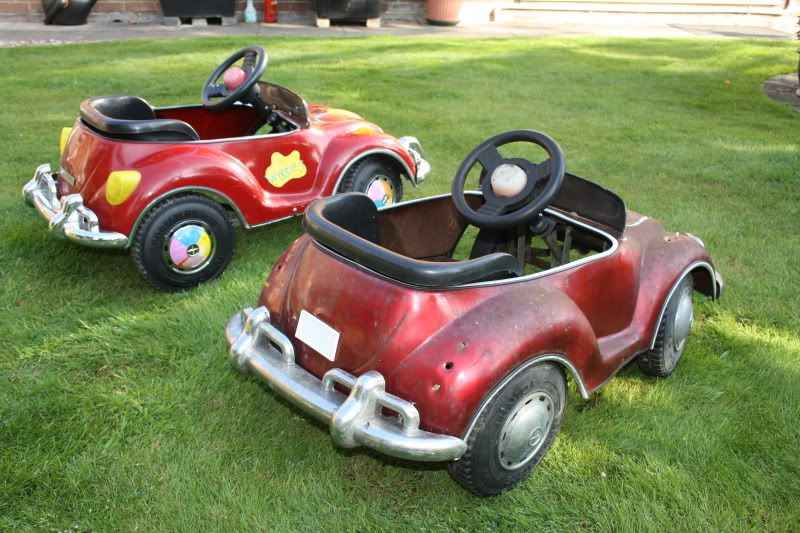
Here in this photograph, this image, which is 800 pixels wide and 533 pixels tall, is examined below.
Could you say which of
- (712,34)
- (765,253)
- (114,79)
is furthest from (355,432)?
(712,34)

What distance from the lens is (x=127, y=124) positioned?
349 centimetres

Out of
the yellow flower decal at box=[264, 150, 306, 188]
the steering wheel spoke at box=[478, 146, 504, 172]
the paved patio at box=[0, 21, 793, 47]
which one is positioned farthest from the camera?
the paved patio at box=[0, 21, 793, 47]

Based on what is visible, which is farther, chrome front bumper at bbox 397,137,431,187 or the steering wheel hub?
chrome front bumper at bbox 397,137,431,187

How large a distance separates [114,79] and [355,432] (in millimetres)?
6899

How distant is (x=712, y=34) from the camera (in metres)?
12.8

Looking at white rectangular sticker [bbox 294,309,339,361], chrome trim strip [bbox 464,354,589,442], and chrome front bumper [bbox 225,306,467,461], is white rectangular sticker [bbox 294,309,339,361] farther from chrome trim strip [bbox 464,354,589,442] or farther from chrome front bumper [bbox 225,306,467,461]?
chrome trim strip [bbox 464,354,589,442]

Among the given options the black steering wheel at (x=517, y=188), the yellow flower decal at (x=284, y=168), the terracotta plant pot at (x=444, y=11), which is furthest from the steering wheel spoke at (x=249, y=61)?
the terracotta plant pot at (x=444, y=11)

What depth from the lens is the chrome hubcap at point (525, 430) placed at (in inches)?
91.4

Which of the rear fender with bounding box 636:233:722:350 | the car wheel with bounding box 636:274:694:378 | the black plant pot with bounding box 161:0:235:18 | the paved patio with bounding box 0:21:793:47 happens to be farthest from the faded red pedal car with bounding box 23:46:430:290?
the black plant pot with bounding box 161:0:235:18

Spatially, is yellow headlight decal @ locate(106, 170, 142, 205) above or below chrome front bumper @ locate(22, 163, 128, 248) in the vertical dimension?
above

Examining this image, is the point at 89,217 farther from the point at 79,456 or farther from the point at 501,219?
the point at 501,219

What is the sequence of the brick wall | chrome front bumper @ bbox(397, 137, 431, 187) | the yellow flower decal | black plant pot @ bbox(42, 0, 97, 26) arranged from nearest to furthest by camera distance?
the yellow flower decal, chrome front bumper @ bbox(397, 137, 431, 187), black plant pot @ bbox(42, 0, 97, 26), the brick wall

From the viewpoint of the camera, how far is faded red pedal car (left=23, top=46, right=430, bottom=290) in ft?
11.3

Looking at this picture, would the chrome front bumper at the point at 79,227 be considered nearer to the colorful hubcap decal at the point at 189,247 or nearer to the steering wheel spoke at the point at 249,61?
the colorful hubcap decal at the point at 189,247
